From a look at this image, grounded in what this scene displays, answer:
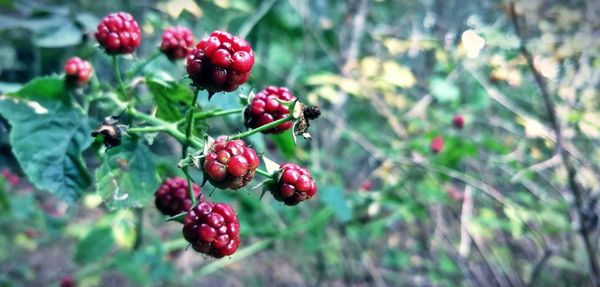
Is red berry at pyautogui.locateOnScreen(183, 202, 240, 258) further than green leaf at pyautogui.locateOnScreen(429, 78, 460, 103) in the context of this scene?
No

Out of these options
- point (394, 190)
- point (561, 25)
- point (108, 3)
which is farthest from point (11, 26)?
point (561, 25)

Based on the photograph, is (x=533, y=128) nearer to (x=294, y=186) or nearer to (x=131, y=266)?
(x=294, y=186)

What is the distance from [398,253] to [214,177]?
4797 millimetres

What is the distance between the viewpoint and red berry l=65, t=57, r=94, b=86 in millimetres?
1453

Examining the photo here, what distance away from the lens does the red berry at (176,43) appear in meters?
1.55

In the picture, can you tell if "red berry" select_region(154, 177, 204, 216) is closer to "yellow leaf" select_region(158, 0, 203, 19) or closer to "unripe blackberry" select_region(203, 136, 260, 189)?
"unripe blackberry" select_region(203, 136, 260, 189)

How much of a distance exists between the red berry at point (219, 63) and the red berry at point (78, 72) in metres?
0.56

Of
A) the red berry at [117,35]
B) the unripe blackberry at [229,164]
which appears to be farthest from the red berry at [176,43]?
the unripe blackberry at [229,164]

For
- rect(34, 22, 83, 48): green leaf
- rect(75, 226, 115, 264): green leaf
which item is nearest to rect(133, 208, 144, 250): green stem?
rect(75, 226, 115, 264): green leaf

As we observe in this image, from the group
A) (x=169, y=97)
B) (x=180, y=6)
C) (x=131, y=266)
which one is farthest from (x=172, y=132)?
(x=180, y=6)

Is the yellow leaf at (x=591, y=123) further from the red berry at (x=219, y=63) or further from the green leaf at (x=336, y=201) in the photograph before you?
the red berry at (x=219, y=63)

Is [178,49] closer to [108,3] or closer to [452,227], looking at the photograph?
[108,3]

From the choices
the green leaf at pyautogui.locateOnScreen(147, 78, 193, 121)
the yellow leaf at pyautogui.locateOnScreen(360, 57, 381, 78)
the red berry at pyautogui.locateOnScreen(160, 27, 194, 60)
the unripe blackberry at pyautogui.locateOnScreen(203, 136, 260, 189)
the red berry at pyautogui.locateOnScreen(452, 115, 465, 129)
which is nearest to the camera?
the unripe blackberry at pyautogui.locateOnScreen(203, 136, 260, 189)

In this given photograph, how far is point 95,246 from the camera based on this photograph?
9.33ft
